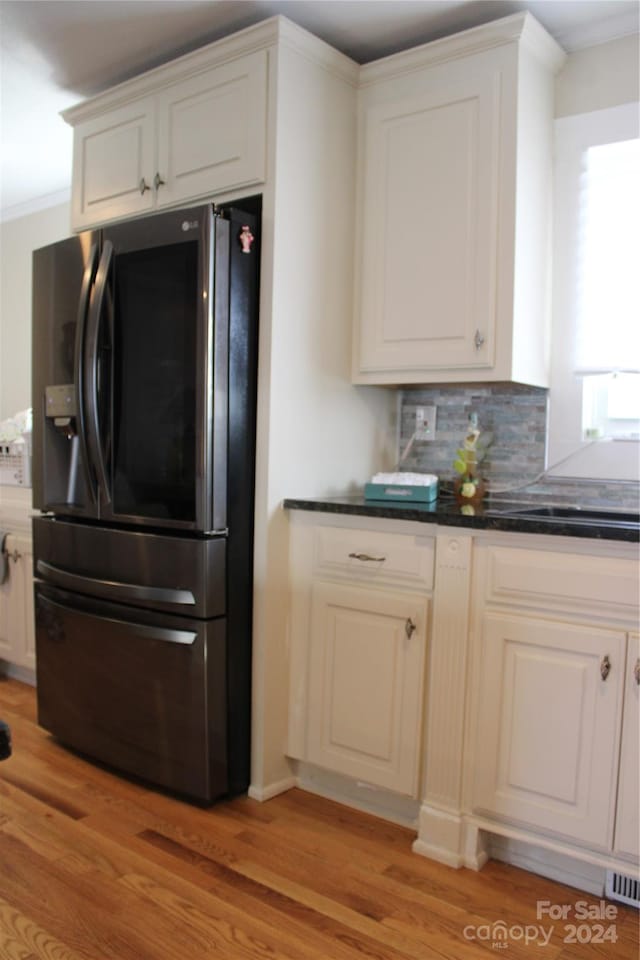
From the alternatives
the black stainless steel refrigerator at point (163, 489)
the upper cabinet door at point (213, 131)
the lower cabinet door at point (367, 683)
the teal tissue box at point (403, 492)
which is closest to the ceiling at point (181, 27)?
the upper cabinet door at point (213, 131)

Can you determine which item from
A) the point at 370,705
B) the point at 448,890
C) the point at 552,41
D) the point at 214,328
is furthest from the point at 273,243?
the point at 448,890

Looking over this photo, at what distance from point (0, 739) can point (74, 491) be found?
151 cm

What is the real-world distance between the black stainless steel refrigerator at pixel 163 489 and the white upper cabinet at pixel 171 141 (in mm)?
228

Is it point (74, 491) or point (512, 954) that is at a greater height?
point (74, 491)

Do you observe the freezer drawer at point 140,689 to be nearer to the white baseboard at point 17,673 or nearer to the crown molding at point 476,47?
the white baseboard at point 17,673

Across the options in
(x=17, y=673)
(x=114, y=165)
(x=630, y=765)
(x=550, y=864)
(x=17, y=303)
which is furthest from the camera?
(x=17, y=303)

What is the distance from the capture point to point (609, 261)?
2330 millimetres

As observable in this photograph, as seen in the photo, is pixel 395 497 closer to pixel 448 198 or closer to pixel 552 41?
pixel 448 198

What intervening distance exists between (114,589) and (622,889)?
1.54 m

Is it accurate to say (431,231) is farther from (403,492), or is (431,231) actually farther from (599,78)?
(403,492)

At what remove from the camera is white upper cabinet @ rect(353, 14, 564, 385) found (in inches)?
86.4

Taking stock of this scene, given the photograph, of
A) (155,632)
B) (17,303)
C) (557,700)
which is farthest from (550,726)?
(17,303)

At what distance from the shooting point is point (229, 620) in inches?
89.0

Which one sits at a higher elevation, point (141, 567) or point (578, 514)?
point (578, 514)
